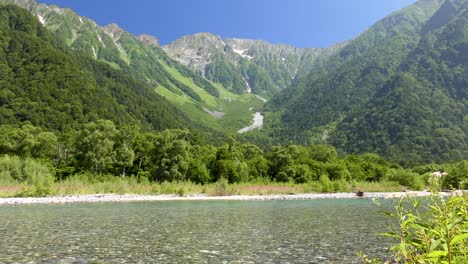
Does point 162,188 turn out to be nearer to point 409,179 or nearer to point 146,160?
point 146,160

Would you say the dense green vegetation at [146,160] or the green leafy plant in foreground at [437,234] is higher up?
the dense green vegetation at [146,160]

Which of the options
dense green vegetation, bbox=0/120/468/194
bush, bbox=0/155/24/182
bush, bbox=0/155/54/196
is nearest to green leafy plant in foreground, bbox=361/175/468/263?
bush, bbox=0/155/54/196

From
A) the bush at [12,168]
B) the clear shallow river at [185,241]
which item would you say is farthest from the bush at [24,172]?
the clear shallow river at [185,241]

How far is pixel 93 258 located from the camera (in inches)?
578

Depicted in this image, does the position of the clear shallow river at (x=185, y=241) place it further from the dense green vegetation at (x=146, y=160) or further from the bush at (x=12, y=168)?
the dense green vegetation at (x=146, y=160)

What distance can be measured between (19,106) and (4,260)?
17572 cm

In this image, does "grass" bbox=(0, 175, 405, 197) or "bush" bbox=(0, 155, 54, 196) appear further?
"bush" bbox=(0, 155, 54, 196)

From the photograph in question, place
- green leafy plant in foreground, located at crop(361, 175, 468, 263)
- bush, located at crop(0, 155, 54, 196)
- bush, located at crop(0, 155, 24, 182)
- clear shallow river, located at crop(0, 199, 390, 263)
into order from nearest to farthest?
green leafy plant in foreground, located at crop(361, 175, 468, 263) → clear shallow river, located at crop(0, 199, 390, 263) → bush, located at crop(0, 155, 54, 196) → bush, located at crop(0, 155, 24, 182)

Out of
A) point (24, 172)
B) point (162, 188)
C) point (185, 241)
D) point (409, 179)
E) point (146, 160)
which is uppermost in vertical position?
Answer: point (146, 160)

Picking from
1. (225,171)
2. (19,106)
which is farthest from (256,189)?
(19,106)

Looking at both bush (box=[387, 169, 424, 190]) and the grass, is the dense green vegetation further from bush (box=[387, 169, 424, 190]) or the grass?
the grass

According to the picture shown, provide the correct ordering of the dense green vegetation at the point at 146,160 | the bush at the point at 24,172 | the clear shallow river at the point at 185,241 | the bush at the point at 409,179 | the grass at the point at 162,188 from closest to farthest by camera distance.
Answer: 1. the clear shallow river at the point at 185,241
2. the grass at the point at 162,188
3. the bush at the point at 24,172
4. the dense green vegetation at the point at 146,160
5. the bush at the point at 409,179

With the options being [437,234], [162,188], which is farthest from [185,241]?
[162,188]

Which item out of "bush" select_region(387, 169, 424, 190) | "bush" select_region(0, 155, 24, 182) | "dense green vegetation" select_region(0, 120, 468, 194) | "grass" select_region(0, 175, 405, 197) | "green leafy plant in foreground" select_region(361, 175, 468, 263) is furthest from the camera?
"bush" select_region(387, 169, 424, 190)
